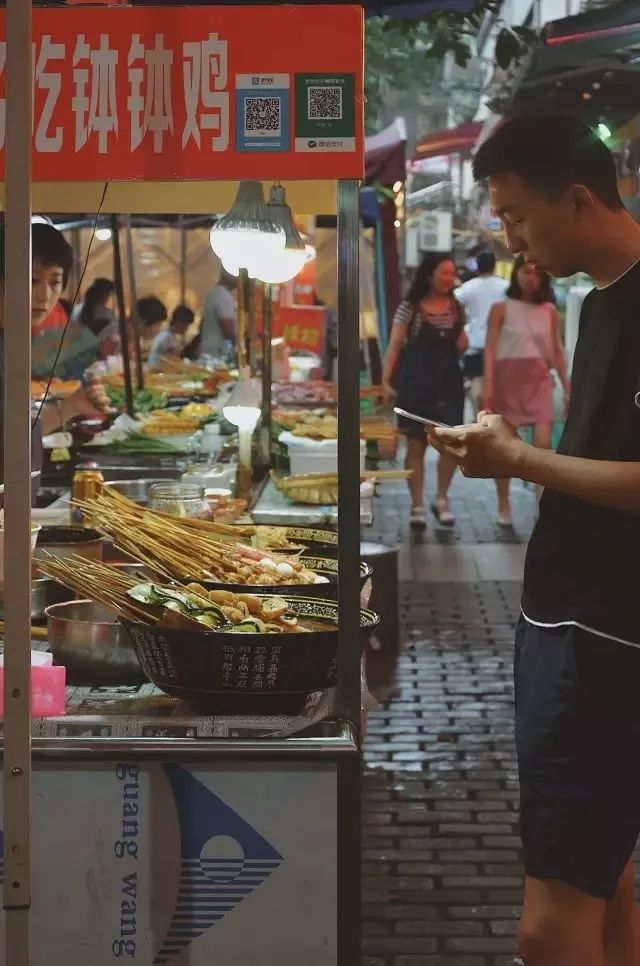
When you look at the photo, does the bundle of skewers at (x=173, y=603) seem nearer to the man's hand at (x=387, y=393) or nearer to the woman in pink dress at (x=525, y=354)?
the man's hand at (x=387, y=393)

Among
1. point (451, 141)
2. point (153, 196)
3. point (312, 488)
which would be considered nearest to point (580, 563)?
point (153, 196)

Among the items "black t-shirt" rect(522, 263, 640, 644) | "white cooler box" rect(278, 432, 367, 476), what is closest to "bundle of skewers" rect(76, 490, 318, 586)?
"black t-shirt" rect(522, 263, 640, 644)

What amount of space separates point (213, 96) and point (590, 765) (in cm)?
175

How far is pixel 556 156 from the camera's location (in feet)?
9.64

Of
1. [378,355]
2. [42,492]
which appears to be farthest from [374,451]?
[378,355]

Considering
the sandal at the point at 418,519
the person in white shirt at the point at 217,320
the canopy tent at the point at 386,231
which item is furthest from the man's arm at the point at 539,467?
the person in white shirt at the point at 217,320

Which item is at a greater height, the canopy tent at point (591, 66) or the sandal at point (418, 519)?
the canopy tent at point (591, 66)

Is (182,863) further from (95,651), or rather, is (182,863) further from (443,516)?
(443,516)

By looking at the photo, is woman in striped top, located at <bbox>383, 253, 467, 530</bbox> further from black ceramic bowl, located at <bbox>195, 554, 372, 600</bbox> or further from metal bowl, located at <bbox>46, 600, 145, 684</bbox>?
metal bowl, located at <bbox>46, 600, 145, 684</bbox>

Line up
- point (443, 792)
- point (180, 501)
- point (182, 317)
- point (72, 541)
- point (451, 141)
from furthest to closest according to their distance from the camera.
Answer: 1. point (451, 141)
2. point (182, 317)
3. point (443, 792)
4. point (180, 501)
5. point (72, 541)

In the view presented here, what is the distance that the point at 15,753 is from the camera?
7.95 ft

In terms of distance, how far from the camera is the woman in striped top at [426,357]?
1127cm

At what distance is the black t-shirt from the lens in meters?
2.84

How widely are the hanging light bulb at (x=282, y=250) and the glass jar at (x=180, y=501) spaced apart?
1.00 meters
